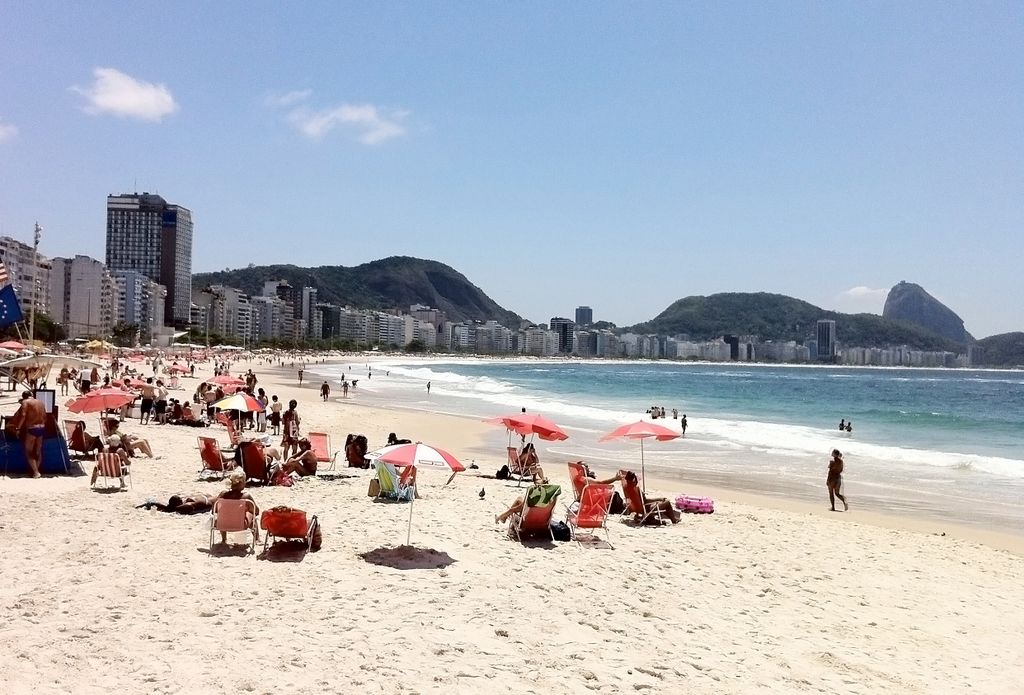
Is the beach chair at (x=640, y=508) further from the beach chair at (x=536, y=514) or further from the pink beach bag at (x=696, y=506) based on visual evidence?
the beach chair at (x=536, y=514)

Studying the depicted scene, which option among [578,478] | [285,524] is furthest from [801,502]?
[285,524]

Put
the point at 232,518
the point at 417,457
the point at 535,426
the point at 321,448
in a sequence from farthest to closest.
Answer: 1. the point at 321,448
2. the point at 535,426
3. the point at 417,457
4. the point at 232,518

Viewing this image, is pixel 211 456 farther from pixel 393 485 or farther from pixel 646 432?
pixel 646 432

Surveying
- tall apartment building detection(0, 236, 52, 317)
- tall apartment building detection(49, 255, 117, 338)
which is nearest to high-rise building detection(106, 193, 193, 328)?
tall apartment building detection(49, 255, 117, 338)

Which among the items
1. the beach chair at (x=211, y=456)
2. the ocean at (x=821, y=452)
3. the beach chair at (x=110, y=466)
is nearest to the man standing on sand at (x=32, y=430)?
the beach chair at (x=110, y=466)

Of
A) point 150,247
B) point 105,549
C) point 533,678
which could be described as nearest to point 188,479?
point 105,549

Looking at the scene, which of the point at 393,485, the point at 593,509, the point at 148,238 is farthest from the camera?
the point at 148,238
